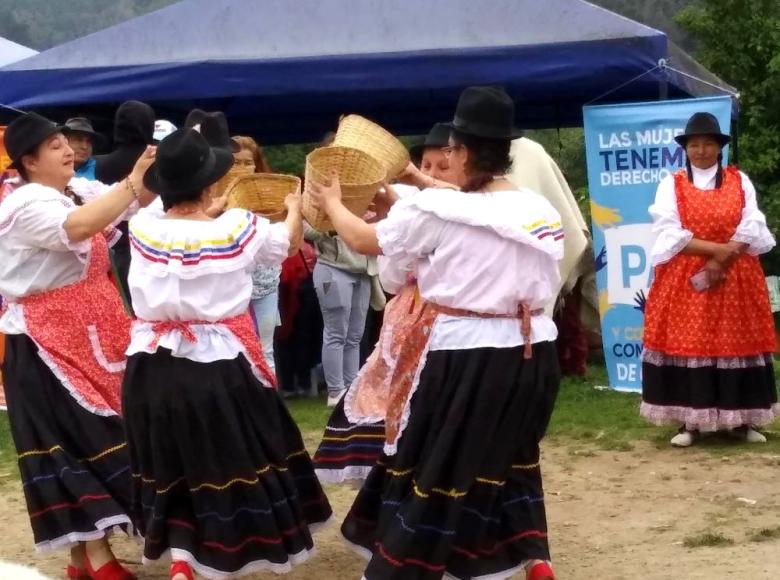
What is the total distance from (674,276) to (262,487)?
3265 millimetres

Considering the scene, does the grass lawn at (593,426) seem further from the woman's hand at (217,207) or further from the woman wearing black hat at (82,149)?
the woman's hand at (217,207)

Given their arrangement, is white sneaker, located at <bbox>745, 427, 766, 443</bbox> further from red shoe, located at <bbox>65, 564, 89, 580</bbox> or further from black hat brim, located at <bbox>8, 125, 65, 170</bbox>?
black hat brim, located at <bbox>8, 125, 65, 170</bbox>

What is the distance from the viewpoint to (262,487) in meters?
4.46

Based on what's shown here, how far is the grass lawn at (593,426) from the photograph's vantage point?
23.6ft

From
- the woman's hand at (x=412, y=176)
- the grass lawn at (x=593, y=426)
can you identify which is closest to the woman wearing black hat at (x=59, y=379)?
the woman's hand at (x=412, y=176)

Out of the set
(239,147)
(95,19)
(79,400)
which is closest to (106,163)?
(239,147)

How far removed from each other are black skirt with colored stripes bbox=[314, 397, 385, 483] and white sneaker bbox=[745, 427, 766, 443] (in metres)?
3.15

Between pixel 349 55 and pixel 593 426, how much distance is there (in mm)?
3049

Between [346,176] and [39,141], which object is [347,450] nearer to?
[346,176]

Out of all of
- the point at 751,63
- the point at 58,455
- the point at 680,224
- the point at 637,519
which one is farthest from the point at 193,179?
the point at 751,63

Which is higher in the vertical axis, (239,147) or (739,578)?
(239,147)

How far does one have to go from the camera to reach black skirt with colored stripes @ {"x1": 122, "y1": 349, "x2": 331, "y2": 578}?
173 inches

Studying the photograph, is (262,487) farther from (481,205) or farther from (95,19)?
(95,19)

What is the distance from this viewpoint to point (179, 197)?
14.4ft
